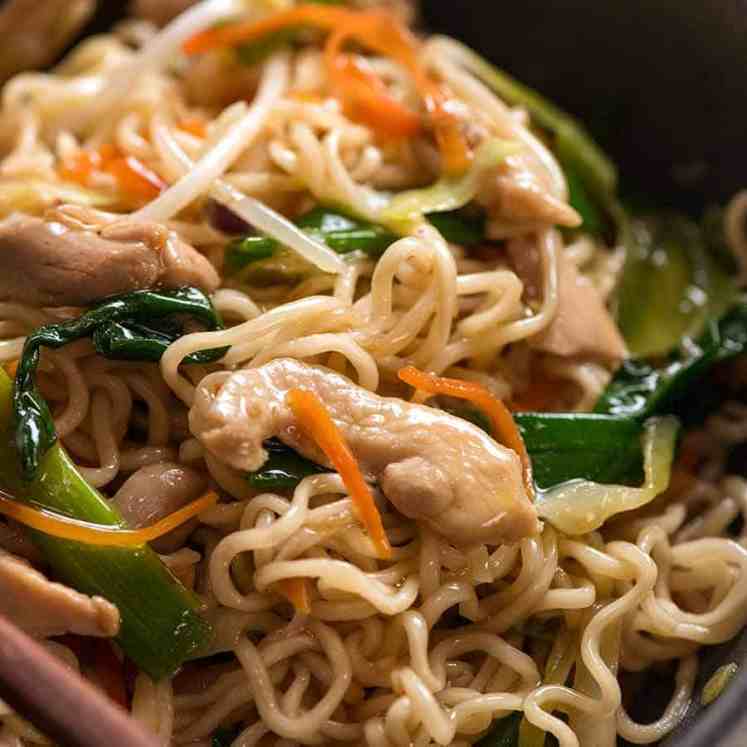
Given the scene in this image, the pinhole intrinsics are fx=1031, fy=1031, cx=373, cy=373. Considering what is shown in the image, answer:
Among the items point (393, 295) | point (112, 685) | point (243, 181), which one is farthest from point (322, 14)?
point (112, 685)

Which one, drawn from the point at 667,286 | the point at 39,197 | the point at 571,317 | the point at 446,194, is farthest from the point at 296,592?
the point at 667,286

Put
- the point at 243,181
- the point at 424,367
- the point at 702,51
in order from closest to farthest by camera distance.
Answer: the point at 424,367 < the point at 243,181 < the point at 702,51

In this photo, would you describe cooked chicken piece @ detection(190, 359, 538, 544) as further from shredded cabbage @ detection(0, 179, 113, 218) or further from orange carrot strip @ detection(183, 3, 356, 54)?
orange carrot strip @ detection(183, 3, 356, 54)

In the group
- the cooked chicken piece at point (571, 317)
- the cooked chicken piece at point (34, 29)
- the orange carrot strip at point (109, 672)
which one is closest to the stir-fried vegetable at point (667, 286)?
the cooked chicken piece at point (571, 317)

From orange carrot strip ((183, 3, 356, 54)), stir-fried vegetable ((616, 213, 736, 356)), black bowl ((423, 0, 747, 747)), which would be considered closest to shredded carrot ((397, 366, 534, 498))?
stir-fried vegetable ((616, 213, 736, 356))

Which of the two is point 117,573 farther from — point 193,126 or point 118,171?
point 193,126

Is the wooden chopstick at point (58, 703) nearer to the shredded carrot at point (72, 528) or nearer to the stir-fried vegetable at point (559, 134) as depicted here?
the shredded carrot at point (72, 528)

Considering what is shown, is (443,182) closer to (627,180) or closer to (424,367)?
(424,367)

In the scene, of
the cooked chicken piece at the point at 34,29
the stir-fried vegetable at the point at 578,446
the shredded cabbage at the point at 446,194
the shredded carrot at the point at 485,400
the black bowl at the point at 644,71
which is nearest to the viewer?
the shredded carrot at the point at 485,400
